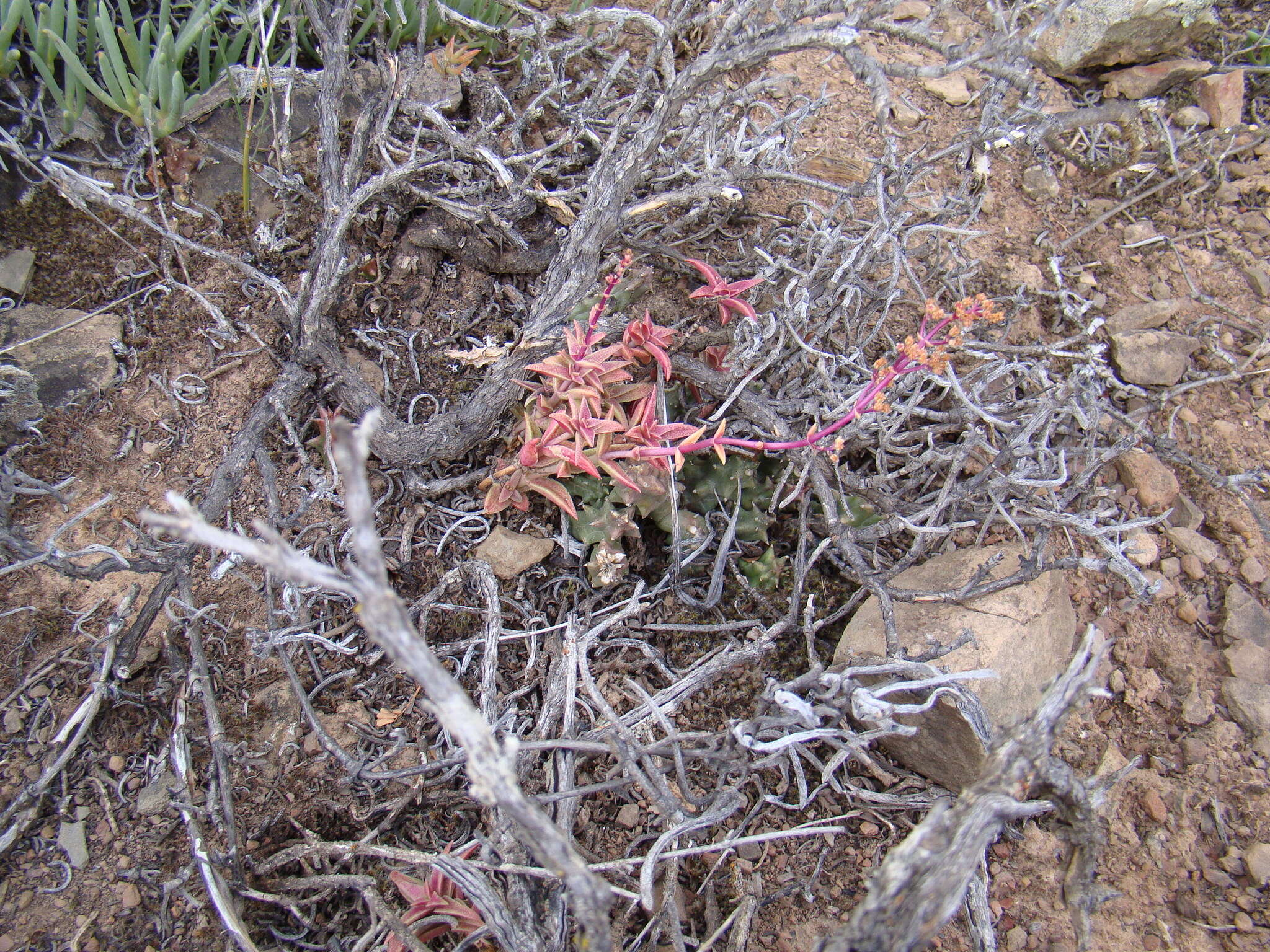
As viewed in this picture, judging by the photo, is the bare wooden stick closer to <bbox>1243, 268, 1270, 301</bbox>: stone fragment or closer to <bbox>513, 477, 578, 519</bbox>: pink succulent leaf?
<bbox>513, 477, 578, 519</bbox>: pink succulent leaf

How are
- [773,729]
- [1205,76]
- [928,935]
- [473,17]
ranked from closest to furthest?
[928,935] < [773,729] < [473,17] < [1205,76]

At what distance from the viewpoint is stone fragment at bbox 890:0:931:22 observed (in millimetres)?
2973

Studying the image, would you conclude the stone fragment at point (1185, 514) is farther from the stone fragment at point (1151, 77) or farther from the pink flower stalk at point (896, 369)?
the stone fragment at point (1151, 77)

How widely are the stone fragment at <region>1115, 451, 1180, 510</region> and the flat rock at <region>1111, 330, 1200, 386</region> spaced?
0.85 feet

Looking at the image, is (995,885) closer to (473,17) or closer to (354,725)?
(354,725)

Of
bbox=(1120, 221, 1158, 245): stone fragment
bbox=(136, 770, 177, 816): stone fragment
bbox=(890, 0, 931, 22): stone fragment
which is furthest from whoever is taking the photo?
bbox=(890, 0, 931, 22): stone fragment

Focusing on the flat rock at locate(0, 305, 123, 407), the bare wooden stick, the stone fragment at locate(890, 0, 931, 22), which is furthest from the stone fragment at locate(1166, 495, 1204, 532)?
the flat rock at locate(0, 305, 123, 407)

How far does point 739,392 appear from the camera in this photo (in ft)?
7.05

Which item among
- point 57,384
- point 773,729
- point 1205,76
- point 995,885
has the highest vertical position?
point 1205,76

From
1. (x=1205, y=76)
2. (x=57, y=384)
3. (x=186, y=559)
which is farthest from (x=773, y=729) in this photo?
(x=1205, y=76)

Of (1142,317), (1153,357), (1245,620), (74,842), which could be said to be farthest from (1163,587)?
(74,842)

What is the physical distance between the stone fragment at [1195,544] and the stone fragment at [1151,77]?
1745 mm

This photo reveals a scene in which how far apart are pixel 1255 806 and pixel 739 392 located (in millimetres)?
1642

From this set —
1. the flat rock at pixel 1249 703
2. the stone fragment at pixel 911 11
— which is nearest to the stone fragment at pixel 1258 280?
the flat rock at pixel 1249 703
